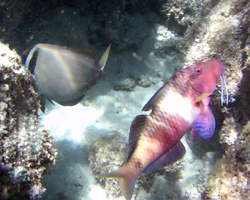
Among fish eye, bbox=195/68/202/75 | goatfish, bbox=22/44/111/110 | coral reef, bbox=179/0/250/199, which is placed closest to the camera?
fish eye, bbox=195/68/202/75

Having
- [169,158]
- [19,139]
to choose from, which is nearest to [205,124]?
[169,158]

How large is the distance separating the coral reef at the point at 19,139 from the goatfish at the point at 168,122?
0.82 metres

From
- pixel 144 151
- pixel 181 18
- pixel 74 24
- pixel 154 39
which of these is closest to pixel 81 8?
pixel 74 24

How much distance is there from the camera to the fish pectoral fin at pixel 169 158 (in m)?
1.82

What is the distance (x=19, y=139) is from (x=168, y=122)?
1342 mm

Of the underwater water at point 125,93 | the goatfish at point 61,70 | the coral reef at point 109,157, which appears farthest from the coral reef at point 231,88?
the goatfish at point 61,70

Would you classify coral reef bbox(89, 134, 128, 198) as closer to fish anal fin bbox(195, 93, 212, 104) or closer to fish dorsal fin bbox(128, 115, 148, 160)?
fish dorsal fin bbox(128, 115, 148, 160)

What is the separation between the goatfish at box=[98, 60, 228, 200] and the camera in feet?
5.36

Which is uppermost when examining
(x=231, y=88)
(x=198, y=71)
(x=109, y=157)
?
(x=198, y=71)

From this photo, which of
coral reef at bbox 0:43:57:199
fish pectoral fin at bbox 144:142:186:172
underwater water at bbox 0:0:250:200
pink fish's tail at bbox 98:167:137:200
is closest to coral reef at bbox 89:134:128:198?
underwater water at bbox 0:0:250:200

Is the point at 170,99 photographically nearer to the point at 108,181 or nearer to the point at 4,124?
the point at 4,124

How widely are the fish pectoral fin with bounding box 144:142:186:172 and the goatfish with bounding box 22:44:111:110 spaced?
1.44 metres

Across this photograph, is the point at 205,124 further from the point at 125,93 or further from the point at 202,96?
the point at 125,93

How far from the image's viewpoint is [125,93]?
5020 millimetres
